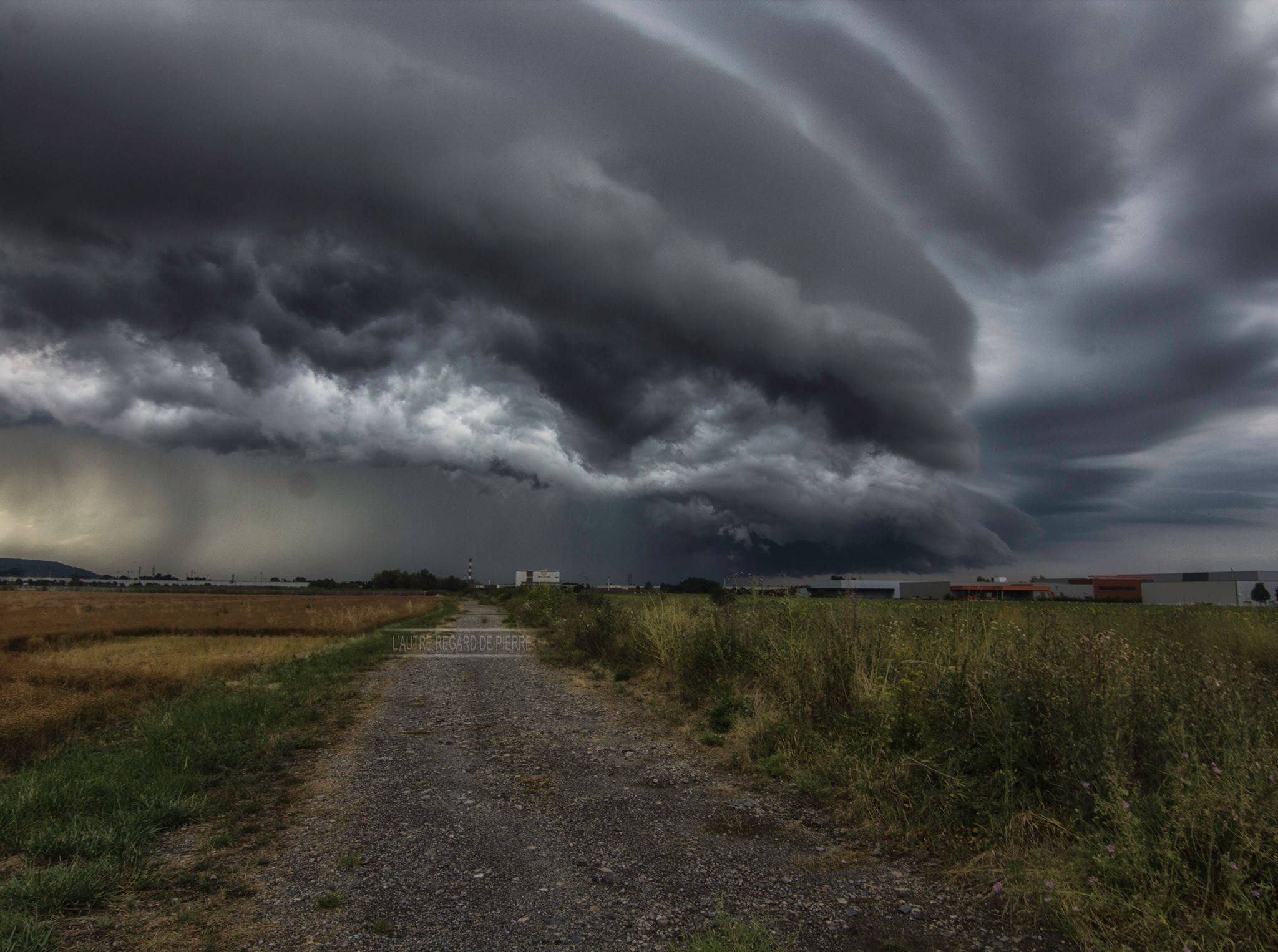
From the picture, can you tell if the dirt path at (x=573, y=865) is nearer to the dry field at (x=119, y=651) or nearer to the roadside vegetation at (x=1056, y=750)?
the roadside vegetation at (x=1056, y=750)

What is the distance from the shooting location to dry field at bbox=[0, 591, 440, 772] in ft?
35.2

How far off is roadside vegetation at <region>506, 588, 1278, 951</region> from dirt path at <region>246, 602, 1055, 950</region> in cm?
52

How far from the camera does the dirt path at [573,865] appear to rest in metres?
4.02

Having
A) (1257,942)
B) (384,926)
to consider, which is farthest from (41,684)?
(1257,942)

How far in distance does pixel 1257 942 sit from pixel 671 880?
3206mm

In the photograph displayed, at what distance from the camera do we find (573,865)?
5035 millimetres

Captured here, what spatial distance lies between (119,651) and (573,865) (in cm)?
2928

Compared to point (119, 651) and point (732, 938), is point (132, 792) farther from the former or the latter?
point (119, 651)

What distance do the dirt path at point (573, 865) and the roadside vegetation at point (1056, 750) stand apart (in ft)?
1.69

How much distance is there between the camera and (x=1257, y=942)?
3.42 metres

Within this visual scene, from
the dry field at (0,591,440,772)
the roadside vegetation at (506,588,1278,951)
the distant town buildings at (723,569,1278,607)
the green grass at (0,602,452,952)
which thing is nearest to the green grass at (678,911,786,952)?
the roadside vegetation at (506,588,1278,951)

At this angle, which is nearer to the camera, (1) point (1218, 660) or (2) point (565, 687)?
(1) point (1218, 660)

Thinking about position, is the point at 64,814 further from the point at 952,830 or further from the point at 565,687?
the point at 565,687

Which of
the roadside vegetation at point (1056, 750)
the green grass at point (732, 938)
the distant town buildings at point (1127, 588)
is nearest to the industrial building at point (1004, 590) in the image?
the distant town buildings at point (1127, 588)
